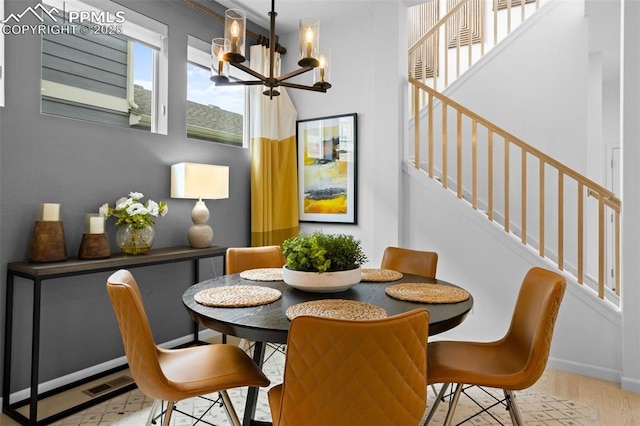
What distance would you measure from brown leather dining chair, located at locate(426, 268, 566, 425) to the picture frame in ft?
6.87

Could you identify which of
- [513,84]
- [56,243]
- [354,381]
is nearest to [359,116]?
[513,84]

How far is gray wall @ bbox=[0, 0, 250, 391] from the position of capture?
2301 mm

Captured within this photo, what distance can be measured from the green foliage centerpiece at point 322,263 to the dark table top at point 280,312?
6 cm

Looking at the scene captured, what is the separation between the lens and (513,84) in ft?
13.1

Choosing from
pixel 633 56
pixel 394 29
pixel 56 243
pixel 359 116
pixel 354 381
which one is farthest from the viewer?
pixel 359 116

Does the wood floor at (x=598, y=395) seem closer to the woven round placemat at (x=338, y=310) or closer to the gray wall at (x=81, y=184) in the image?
the gray wall at (x=81, y=184)

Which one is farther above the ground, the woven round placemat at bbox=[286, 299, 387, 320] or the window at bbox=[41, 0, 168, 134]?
the window at bbox=[41, 0, 168, 134]

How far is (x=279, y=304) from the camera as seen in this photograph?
5.34ft

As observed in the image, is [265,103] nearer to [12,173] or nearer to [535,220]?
[12,173]

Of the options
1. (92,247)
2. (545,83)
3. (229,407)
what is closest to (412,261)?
(229,407)

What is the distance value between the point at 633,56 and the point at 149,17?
3.38 m

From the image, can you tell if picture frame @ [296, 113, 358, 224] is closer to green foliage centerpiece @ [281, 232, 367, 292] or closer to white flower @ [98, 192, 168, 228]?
white flower @ [98, 192, 168, 228]

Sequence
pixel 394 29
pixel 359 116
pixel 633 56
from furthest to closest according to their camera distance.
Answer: pixel 359 116, pixel 394 29, pixel 633 56

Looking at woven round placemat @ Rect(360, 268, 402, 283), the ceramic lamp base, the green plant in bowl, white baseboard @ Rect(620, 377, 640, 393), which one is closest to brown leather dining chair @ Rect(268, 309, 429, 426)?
the green plant in bowl
